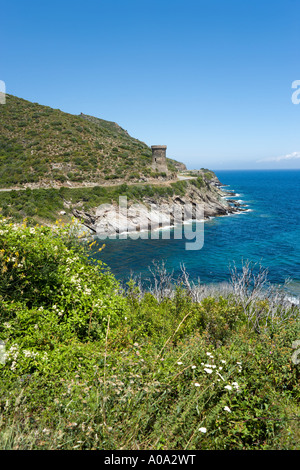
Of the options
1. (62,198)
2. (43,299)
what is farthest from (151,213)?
(43,299)

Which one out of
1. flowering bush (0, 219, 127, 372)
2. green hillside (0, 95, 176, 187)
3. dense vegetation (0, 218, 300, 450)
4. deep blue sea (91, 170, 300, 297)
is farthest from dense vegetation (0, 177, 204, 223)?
dense vegetation (0, 218, 300, 450)

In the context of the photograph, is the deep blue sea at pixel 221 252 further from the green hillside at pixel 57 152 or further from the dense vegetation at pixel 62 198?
the green hillside at pixel 57 152

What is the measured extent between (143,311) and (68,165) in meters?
44.5

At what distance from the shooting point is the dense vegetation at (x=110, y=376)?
3432mm

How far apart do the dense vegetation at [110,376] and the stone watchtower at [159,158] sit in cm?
5162

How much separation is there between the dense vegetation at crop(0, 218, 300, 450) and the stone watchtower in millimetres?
51624

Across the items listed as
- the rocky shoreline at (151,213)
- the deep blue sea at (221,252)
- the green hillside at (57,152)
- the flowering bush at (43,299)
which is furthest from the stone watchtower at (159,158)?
the flowering bush at (43,299)

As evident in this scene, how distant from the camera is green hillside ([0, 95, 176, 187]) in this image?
148ft

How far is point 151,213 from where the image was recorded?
45.4m

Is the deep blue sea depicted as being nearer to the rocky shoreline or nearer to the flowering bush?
the rocky shoreline

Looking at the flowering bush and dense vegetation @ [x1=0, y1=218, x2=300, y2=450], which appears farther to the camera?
the flowering bush

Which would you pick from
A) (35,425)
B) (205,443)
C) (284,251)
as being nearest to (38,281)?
(35,425)

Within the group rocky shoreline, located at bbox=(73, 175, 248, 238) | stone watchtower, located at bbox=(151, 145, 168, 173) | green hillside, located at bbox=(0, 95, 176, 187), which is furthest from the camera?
stone watchtower, located at bbox=(151, 145, 168, 173)

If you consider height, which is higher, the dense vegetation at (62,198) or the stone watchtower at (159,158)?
the stone watchtower at (159,158)
